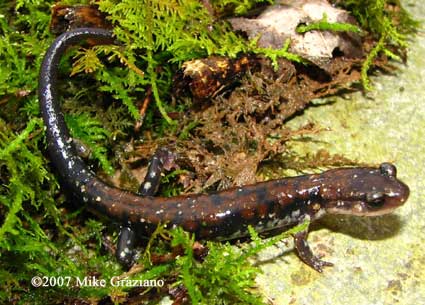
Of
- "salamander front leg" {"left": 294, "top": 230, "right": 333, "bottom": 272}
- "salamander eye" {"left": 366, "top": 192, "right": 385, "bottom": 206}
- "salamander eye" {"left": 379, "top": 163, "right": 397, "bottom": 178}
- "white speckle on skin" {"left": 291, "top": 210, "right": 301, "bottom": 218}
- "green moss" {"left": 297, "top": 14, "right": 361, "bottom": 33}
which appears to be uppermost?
"green moss" {"left": 297, "top": 14, "right": 361, "bottom": 33}

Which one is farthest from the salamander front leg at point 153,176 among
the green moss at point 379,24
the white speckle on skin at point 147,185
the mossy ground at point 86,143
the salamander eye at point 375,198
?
the green moss at point 379,24

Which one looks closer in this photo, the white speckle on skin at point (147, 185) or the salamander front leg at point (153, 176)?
the salamander front leg at point (153, 176)

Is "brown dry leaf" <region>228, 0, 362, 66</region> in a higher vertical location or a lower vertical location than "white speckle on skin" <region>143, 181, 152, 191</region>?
higher

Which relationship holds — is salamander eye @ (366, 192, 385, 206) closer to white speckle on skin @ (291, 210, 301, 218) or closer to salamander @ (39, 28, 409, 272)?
salamander @ (39, 28, 409, 272)

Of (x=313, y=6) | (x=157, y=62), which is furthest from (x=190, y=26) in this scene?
(x=313, y=6)

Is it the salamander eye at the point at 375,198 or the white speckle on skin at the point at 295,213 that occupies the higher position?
the salamander eye at the point at 375,198

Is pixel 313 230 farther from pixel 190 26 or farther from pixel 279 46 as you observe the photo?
pixel 190 26

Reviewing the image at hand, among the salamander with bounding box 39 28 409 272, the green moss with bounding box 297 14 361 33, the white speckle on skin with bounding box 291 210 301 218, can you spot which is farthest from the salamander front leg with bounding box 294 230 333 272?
the green moss with bounding box 297 14 361 33

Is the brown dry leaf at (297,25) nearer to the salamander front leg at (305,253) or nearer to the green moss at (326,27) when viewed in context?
the green moss at (326,27)
